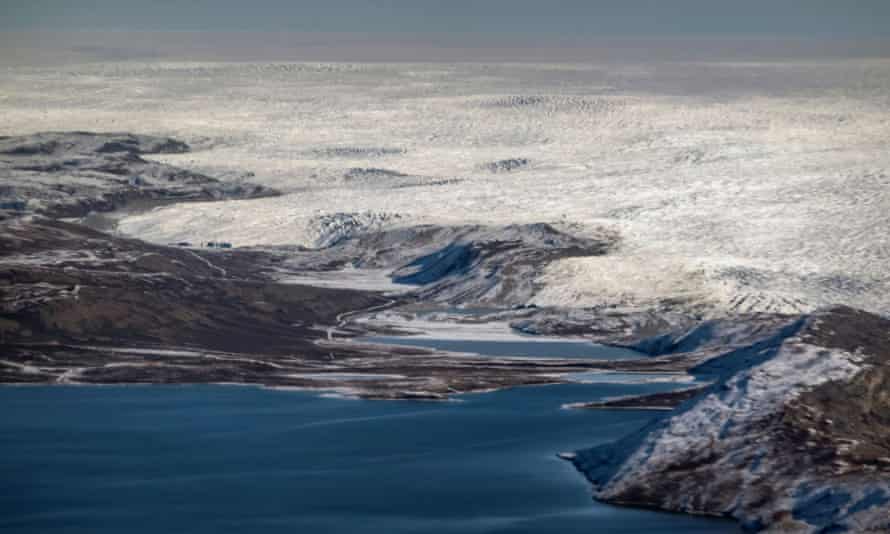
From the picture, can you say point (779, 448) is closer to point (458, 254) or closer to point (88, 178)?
point (458, 254)

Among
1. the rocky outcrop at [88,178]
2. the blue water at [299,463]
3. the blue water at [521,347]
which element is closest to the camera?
the blue water at [299,463]

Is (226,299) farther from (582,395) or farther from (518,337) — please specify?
(582,395)

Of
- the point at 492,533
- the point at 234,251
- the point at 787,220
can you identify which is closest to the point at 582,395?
the point at 492,533

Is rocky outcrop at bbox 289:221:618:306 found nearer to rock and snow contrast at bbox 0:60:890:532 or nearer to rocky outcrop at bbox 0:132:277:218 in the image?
rock and snow contrast at bbox 0:60:890:532

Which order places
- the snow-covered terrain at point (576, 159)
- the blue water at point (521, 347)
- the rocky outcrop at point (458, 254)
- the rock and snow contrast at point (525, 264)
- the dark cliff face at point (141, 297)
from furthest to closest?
the rocky outcrop at point (458, 254), the snow-covered terrain at point (576, 159), the blue water at point (521, 347), the dark cliff face at point (141, 297), the rock and snow contrast at point (525, 264)

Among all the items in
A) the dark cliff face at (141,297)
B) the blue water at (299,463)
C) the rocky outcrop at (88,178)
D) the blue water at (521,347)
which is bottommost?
the blue water at (299,463)

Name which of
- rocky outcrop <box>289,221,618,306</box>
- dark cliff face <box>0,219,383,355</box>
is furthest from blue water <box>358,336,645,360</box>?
rocky outcrop <box>289,221,618,306</box>

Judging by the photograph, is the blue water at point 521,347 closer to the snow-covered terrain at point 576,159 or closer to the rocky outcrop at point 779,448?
the snow-covered terrain at point 576,159

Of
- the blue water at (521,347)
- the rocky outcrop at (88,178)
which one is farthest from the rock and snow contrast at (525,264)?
the blue water at (521,347)
